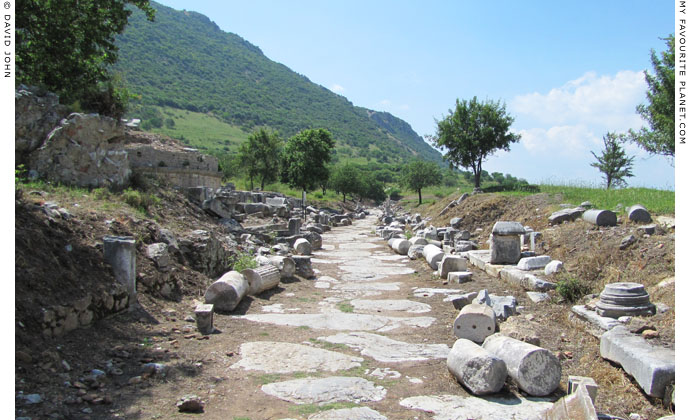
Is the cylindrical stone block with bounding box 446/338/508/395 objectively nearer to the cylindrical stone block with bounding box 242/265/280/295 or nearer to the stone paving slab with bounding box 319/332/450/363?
the stone paving slab with bounding box 319/332/450/363

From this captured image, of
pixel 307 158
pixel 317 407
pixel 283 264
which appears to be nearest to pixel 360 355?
pixel 317 407

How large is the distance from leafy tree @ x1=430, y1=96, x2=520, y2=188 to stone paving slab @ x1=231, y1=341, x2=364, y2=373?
2382cm

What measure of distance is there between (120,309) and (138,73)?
342 ft

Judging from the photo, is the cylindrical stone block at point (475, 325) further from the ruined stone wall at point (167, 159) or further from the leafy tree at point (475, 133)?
the leafy tree at point (475, 133)

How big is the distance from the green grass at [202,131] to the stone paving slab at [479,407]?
70.1m

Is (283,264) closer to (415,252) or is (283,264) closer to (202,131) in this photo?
(415,252)

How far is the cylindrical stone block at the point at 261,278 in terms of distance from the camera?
8.41 meters

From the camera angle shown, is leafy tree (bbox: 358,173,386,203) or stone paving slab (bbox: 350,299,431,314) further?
leafy tree (bbox: 358,173,386,203)

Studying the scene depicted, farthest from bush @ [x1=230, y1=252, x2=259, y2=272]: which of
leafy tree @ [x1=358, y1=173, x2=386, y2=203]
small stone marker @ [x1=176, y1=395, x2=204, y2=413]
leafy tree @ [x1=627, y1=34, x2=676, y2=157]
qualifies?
leafy tree @ [x1=358, y1=173, x2=386, y2=203]

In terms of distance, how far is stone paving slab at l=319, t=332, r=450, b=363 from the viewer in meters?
5.48

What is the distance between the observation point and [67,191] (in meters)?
7.99

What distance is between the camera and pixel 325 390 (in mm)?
4340

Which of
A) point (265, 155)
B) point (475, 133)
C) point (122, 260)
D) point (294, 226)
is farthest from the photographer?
point (265, 155)

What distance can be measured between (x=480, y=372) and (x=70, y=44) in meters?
10.4
